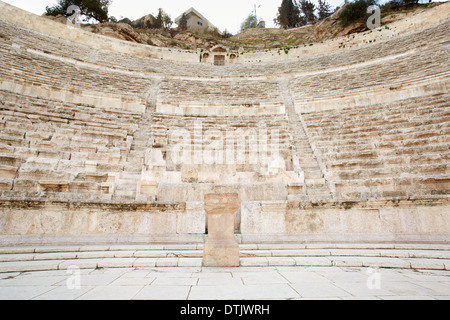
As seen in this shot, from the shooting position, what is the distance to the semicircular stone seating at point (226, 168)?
164 inches

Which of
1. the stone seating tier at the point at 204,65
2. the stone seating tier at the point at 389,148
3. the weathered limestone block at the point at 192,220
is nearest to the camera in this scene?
the weathered limestone block at the point at 192,220

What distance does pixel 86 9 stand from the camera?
26.7 meters

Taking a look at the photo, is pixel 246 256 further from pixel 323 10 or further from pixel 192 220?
pixel 323 10

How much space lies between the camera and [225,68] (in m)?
21.2

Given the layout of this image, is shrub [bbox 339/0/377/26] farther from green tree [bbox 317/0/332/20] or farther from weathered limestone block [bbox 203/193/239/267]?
weathered limestone block [bbox 203/193/239/267]

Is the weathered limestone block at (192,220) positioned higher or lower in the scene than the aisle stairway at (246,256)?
higher

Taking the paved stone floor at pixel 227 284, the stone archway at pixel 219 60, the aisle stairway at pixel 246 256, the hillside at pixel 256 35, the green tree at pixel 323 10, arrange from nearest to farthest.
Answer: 1. the paved stone floor at pixel 227 284
2. the aisle stairway at pixel 246 256
3. the stone archway at pixel 219 60
4. the hillside at pixel 256 35
5. the green tree at pixel 323 10

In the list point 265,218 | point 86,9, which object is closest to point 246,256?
point 265,218

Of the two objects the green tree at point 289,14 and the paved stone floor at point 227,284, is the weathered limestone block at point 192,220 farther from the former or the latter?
the green tree at point 289,14

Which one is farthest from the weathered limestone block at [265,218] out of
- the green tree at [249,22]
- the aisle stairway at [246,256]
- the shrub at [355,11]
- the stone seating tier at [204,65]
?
the green tree at [249,22]

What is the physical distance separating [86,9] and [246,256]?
33190 mm

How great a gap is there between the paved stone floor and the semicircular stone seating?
349mm

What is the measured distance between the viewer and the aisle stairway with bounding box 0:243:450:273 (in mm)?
3156

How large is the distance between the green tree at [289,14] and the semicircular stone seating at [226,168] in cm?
3099
